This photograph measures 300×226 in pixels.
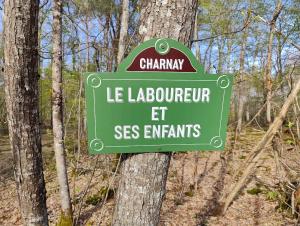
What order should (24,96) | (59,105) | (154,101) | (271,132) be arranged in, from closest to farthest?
(154,101) < (24,96) < (271,132) < (59,105)

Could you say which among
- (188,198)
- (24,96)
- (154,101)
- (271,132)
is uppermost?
(24,96)

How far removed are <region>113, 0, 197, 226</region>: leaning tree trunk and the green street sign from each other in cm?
9

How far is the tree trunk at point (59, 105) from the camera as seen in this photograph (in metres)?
4.25

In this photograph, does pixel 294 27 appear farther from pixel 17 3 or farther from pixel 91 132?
pixel 91 132

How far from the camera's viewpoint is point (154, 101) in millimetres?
1495

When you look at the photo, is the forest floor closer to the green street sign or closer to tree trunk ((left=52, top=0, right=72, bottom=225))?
tree trunk ((left=52, top=0, right=72, bottom=225))

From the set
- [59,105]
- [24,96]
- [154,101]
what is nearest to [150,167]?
[154,101]

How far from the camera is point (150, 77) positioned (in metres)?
1.47

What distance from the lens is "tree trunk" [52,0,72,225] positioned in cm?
425

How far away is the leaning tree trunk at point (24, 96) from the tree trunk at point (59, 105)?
1.16 meters

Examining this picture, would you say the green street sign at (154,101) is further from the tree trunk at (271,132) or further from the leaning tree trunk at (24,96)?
the tree trunk at (271,132)

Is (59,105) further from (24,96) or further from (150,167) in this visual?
(150,167)

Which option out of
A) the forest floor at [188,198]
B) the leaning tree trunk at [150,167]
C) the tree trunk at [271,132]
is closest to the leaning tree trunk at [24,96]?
the forest floor at [188,198]

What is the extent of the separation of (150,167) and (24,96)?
2.04 meters
